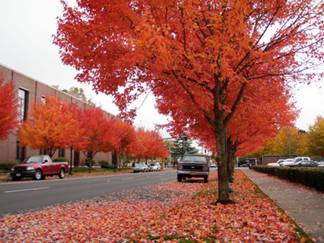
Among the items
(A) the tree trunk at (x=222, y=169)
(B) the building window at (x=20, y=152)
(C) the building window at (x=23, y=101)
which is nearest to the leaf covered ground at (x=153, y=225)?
(A) the tree trunk at (x=222, y=169)

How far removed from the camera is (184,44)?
10.5 metres

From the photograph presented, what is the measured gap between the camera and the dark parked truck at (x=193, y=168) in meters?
28.2

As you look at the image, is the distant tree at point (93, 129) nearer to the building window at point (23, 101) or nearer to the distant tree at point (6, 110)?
the building window at point (23, 101)

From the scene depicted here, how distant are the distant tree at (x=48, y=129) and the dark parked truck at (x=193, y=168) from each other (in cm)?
1602

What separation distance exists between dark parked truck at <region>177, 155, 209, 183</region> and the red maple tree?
1534 cm

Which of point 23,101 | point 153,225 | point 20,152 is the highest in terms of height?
point 23,101

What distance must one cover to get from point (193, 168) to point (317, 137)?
4790 cm

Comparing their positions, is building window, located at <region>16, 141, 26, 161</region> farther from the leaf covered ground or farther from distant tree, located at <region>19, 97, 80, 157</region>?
the leaf covered ground

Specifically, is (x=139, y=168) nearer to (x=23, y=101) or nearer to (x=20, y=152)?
(x=20, y=152)

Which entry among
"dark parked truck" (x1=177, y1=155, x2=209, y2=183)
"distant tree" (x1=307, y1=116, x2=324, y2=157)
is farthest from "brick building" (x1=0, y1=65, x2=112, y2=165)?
"distant tree" (x1=307, y1=116, x2=324, y2=157)

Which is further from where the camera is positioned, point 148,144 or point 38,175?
point 148,144

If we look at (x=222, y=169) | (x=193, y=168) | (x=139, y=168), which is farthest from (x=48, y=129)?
(x=222, y=169)

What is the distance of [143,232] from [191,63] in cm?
475

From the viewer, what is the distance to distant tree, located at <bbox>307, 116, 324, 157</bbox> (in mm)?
68938
